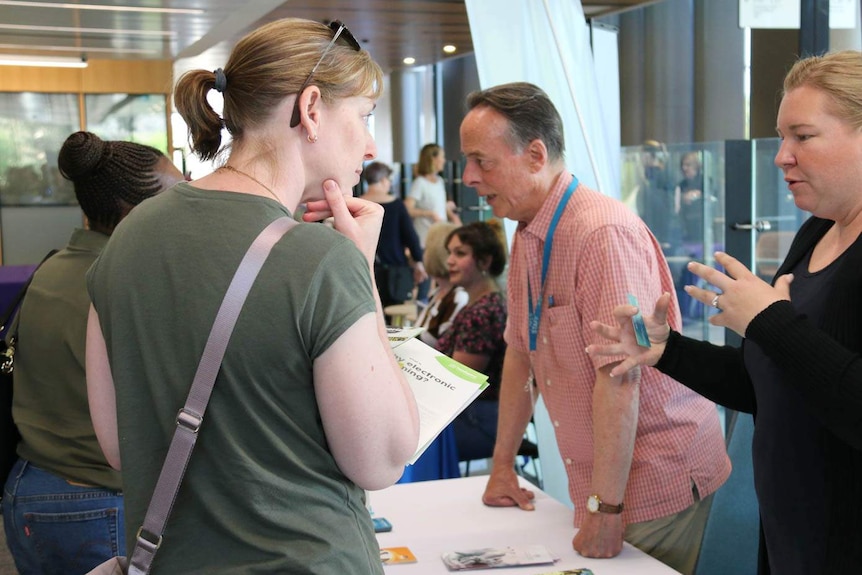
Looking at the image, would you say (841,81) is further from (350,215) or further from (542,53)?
(542,53)

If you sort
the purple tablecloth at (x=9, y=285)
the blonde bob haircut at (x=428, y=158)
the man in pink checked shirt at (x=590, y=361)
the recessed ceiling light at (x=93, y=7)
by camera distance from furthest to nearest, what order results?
the blonde bob haircut at (x=428, y=158)
the recessed ceiling light at (x=93, y=7)
the purple tablecloth at (x=9, y=285)
the man in pink checked shirt at (x=590, y=361)

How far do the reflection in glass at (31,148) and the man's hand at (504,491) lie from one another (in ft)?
32.0

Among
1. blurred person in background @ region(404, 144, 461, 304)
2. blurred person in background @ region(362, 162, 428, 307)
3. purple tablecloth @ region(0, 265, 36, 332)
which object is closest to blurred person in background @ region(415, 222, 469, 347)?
purple tablecloth @ region(0, 265, 36, 332)

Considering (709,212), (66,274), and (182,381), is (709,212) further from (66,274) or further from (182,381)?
(182,381)

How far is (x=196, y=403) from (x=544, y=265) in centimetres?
125

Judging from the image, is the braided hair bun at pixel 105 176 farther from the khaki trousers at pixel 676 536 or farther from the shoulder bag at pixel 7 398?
the khaki trousers at pixel 676 536

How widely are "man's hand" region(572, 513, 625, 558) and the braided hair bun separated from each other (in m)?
1.26

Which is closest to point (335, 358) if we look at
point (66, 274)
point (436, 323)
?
point (66, 274)

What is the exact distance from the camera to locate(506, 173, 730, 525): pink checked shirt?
2.06 m

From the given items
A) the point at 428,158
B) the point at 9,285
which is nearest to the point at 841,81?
the point at 9,285

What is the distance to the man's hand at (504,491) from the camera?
249 cm

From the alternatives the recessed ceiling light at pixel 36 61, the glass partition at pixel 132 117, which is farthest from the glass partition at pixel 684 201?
the glass partition at pixel 132 117

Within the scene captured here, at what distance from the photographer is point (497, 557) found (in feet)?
6.88

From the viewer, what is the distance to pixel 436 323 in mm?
4824
